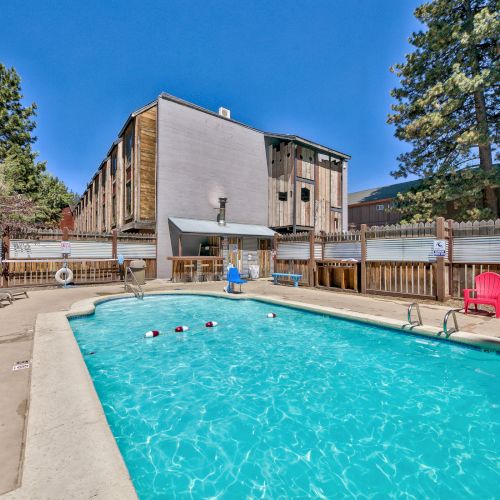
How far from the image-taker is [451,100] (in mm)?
15359

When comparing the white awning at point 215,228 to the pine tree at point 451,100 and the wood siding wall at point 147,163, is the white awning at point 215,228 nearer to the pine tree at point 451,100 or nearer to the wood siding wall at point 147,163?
the wood siding wall at point 147,163

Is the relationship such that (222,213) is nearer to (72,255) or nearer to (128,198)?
(128,198)

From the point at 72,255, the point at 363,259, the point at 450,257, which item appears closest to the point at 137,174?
the point at 72,255

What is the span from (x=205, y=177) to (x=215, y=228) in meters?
3.94

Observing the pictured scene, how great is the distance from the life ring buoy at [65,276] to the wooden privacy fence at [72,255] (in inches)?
27.5

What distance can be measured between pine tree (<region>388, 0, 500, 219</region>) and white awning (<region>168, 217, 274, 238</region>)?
31.4 ft

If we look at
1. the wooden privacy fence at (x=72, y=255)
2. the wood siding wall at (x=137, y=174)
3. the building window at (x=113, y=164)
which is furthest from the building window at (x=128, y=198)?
the building window at (x=113, y=164)

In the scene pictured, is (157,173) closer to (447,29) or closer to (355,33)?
(355,33)

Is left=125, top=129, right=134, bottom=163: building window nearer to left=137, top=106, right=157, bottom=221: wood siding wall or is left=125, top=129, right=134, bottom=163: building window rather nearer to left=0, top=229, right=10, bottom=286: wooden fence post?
left=137, top=106, right=157, bottom=221: wood siding wall

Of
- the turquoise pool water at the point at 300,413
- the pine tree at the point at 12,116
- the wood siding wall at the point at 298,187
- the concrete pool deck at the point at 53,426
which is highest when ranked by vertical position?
the pine tree at the point at 12,116

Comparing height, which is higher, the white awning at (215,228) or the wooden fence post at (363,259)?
the white awning at (215,228)

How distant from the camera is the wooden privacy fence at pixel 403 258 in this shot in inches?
354

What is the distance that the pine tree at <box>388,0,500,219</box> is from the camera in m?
14.5

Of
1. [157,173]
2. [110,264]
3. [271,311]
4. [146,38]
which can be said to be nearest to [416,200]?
[271,311]
